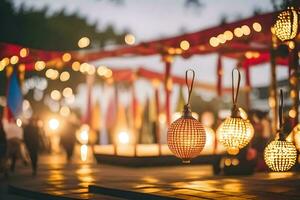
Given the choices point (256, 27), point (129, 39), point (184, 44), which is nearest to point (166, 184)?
point (256, 27)

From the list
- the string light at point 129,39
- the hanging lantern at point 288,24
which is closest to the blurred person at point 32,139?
the string light at point 129,39

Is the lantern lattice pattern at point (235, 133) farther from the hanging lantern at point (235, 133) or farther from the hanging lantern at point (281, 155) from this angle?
the hanging lantern at point (281, 155)

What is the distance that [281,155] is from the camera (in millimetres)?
7473

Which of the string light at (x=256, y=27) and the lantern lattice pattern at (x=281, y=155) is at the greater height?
the string light at (x=256, y=27)

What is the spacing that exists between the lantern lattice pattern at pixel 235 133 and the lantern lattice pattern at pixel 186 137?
1.25 ft

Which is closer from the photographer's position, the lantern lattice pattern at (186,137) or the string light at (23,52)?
the lantern lattice pattern at (186,137)

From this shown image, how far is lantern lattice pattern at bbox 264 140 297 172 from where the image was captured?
294 inches

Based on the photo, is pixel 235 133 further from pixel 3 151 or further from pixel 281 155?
pixel 3 151

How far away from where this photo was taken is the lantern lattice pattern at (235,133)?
755 cm

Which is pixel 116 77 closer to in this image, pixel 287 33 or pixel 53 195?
pixel 53 195

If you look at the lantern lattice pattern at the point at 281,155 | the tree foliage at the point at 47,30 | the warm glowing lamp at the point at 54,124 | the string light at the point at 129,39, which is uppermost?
the tree foliage at the point at 47,30

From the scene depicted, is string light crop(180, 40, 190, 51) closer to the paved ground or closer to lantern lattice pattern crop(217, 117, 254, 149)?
the paved ground

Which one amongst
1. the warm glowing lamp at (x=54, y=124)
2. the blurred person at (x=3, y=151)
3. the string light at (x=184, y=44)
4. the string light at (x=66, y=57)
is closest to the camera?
the blurred person at (x=3, y=151)

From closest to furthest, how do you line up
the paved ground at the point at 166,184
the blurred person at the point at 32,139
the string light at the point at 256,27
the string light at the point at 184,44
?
the paved ground at the point at 166,184
the string light at the point at 256,27
the blurred person at the point at 32,139
the string light at the point at 184,44
